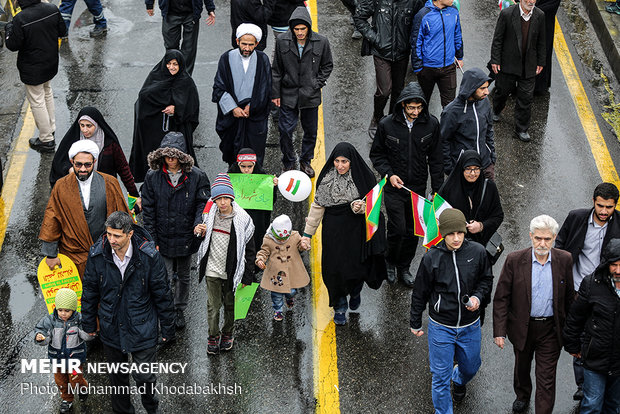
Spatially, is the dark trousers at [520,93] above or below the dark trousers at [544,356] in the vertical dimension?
above

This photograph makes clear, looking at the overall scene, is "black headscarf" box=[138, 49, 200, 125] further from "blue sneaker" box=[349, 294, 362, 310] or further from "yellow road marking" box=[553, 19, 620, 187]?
"yellow road marking" box=[553, 19, 620, 187]

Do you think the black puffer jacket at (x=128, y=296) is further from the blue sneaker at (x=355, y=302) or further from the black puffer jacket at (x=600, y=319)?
the black puffer jacket at (x=600, y=319)

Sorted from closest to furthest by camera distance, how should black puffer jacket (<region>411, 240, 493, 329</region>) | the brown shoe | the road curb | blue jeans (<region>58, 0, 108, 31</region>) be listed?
black puffer jacket (<region>411, 240, 493, 329</region>) → the brown shoe → the road curb → blue jeans (<region>58, 0, 108, 31</region>)

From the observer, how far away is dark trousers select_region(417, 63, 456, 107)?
1106cm

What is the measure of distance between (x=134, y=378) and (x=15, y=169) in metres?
4.55

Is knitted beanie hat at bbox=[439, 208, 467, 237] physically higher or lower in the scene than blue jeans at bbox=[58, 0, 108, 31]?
lower

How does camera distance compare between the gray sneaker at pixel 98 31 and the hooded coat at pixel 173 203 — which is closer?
the hooded coat at pixel 173 203

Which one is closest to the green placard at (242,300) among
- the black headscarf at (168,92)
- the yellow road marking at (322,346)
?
the yellow road marking at (322,346)

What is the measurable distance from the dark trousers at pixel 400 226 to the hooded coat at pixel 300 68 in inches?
76.7

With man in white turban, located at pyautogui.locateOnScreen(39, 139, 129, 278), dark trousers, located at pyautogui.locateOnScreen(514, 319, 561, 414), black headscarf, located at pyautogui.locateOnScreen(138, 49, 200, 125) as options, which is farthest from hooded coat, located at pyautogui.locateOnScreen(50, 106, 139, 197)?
dark trousers, located at pyautogui.locateOnScreen(514, 319, 561, 414)

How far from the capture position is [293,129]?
418 inches

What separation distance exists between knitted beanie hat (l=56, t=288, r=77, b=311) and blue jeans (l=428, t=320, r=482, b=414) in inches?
122

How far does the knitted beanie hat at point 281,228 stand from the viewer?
816cm

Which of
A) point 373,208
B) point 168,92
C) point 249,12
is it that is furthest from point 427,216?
point 249,12
